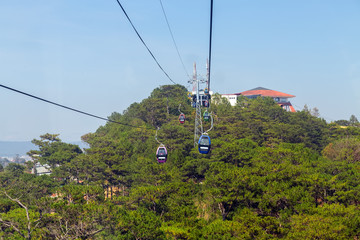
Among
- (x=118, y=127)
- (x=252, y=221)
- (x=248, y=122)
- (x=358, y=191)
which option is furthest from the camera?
(x=118, y=127)

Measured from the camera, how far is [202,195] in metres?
49.2

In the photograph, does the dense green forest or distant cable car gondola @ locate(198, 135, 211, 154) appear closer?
the dense green forest

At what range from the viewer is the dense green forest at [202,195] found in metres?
32.9

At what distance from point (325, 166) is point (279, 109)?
56638 millimetres

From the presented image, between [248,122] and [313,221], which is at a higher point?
[248,122]

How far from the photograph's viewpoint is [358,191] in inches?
1646

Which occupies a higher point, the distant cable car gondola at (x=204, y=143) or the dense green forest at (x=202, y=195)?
the distant cable car gondola at (x=204, y=143)

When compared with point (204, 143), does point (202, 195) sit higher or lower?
lower

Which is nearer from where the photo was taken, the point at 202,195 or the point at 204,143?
the point at 204,143

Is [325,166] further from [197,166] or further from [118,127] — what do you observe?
[118,127]

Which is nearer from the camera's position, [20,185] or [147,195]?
[147,195]

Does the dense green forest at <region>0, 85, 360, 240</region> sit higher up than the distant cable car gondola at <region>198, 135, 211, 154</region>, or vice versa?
the distant cable car gondola at <region>198, 135, 211, 154</region>

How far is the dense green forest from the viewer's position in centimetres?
3294

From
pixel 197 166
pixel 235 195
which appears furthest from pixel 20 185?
pixel 235 195
